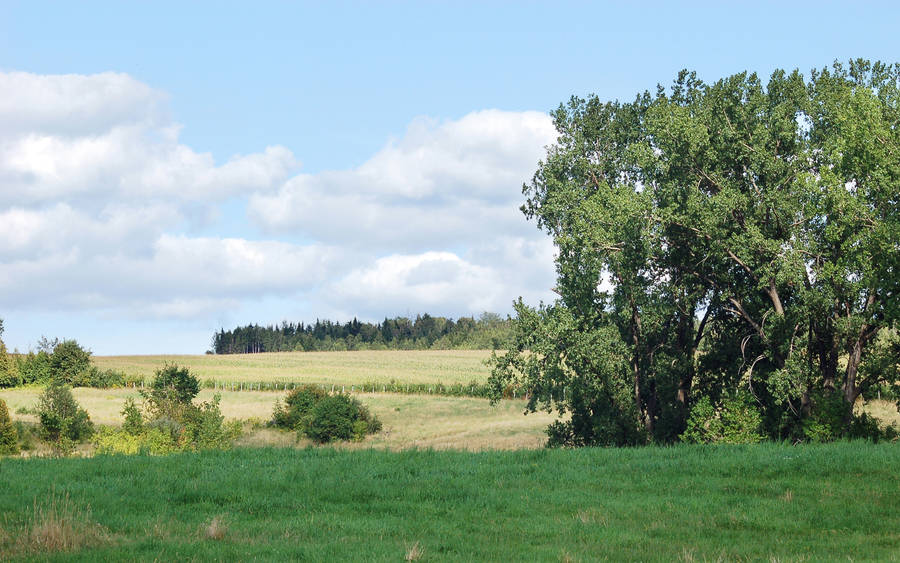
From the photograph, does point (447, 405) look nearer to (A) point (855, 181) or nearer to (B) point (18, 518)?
(A) point (855, 181)

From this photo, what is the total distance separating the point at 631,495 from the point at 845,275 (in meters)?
18.4

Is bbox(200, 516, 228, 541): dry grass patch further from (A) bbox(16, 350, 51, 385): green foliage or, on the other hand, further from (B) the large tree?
(A) bbox(16, 350, 51, 385): green foliage

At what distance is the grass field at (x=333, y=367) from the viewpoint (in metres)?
108

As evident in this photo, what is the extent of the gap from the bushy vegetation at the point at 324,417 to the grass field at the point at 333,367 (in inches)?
1187

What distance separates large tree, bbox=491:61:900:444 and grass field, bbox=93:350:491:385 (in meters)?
64.1

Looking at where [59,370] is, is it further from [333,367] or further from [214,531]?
[214,531]

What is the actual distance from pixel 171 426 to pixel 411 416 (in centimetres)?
2627

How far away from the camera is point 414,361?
13350 centimetres

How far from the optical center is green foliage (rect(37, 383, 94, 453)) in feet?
176

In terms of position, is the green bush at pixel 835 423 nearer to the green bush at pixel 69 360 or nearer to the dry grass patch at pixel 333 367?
the dry grass patch at pixel 333 367

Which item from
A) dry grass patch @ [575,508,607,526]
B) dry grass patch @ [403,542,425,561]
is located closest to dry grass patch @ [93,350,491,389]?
dry grass patch @ [575,508,607,526]

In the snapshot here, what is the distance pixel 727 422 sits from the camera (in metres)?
32.6

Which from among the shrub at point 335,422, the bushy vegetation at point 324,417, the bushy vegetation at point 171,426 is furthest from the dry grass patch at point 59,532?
the bushy vegetation at point 324,417

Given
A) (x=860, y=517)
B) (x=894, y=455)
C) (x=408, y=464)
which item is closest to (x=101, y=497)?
(x=408, y=464)
